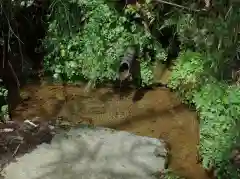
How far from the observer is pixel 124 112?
5766 mm

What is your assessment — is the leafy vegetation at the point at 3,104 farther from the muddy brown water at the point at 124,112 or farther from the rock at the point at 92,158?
the rock at the point at 92,158

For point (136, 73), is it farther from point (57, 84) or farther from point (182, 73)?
point (57, 84)

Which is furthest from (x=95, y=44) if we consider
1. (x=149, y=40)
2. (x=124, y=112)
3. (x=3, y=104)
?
(x=3, y=104)

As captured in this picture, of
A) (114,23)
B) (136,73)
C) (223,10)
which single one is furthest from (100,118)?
(223,10)

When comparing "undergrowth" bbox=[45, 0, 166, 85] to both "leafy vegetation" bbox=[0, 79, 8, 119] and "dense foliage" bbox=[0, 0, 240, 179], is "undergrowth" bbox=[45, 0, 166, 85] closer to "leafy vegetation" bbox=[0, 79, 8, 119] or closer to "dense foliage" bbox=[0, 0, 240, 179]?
"dense foliage" bbox=[0, 0, 240, 179]

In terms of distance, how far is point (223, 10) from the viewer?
5812mm

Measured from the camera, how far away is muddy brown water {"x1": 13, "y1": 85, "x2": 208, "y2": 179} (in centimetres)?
535

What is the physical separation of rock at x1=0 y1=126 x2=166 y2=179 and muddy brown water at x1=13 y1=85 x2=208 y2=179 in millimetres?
329

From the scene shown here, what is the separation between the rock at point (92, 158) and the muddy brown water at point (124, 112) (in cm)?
33

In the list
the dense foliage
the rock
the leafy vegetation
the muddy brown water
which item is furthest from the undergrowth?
the rock

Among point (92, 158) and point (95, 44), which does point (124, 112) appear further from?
point (92, 158)

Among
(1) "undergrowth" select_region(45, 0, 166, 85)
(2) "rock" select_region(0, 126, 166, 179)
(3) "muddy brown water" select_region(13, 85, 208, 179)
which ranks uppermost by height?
(1) "undergrowth" select_region(45, 0, 166, 85)

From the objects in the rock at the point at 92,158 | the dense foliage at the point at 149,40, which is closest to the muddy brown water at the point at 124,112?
the dense foliage at the point at 149,40

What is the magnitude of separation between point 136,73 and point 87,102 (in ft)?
2.56
